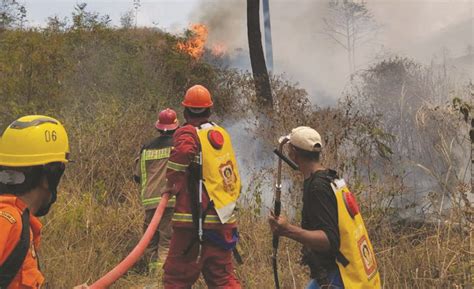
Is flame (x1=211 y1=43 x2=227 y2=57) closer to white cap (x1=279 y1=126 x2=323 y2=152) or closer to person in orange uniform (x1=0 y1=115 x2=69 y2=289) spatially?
white cap (x1=279 y1=126 x2=323 y2=152)

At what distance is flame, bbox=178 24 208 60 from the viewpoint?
1369cm

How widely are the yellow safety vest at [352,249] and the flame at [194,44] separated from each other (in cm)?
1145

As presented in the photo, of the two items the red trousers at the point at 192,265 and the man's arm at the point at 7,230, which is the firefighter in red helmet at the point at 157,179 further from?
the man's arm at the point at 7,230

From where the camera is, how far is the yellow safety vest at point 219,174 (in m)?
3.43

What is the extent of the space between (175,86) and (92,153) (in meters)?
5.31

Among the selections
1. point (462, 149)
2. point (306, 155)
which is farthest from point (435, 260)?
point (306, 155)

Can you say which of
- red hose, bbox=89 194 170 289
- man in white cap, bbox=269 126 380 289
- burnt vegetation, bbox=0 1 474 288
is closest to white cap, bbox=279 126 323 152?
man in white cap, bbox=269 126 380 289

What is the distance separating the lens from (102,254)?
4.48 meters

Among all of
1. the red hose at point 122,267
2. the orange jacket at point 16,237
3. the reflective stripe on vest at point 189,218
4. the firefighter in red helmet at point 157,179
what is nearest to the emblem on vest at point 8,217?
the orange jacket at point 16,237

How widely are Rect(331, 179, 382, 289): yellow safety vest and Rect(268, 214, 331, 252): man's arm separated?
9 cm

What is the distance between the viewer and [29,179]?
182 cm

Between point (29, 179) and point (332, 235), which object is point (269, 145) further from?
point (29, 179)

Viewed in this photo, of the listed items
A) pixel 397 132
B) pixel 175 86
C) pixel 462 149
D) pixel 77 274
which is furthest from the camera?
pixel 175 86

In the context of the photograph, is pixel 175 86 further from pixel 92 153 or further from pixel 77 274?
pixel 77 274
